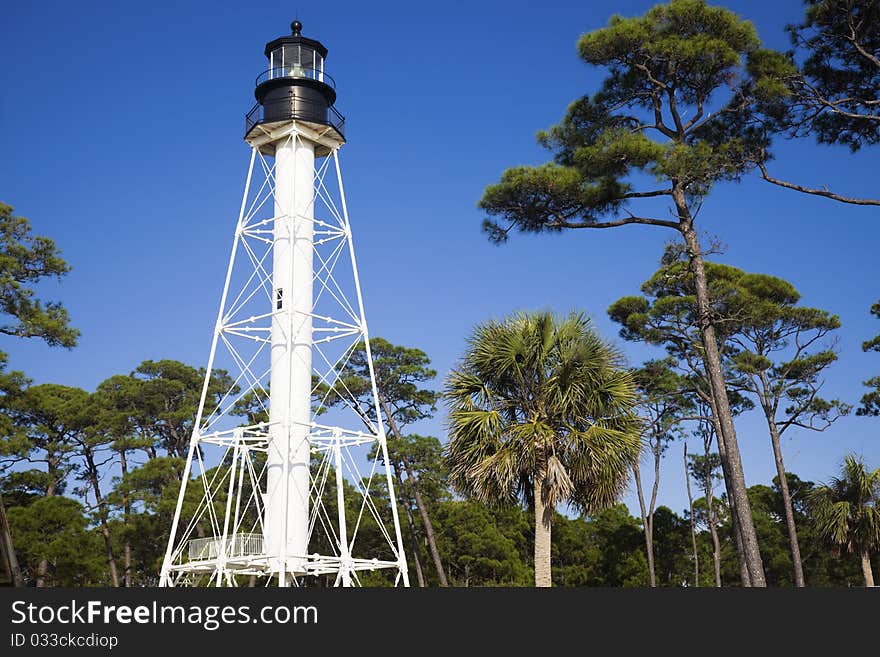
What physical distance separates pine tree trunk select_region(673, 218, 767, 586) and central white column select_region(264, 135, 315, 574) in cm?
899

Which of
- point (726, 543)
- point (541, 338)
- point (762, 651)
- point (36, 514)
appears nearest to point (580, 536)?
point (726, 543)

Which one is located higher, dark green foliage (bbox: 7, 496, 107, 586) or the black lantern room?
the black lantern room

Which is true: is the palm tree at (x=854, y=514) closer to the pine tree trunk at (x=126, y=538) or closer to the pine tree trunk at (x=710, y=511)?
the pine tree trunk at (x=710, y=511)

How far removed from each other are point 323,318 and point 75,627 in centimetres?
1407

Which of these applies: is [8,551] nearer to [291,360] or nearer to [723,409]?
[723,409]

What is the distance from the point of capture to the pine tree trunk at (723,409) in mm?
14234

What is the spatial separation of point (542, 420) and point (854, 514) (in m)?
15.9

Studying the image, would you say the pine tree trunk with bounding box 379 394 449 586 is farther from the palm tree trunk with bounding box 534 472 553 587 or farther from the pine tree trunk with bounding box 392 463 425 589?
the palm tree trunk with bounding box 534 472 553 587

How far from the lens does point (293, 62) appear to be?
74.3 ft

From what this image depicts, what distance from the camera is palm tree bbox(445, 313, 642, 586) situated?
15312 millimetres

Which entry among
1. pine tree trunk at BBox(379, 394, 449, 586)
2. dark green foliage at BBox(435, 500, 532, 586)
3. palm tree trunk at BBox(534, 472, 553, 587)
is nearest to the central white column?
palm tree trunk at BBox(534, 472, 553, 587)

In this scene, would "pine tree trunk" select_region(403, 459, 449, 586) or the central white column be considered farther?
"pine tree trunk" select_region(403, 459, 449, 586)

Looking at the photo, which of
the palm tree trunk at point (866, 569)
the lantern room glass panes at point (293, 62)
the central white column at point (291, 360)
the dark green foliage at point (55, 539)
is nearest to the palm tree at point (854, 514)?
the palm tree trunk at point (866, 569)

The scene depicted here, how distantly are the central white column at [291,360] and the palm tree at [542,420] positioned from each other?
5.27 m
